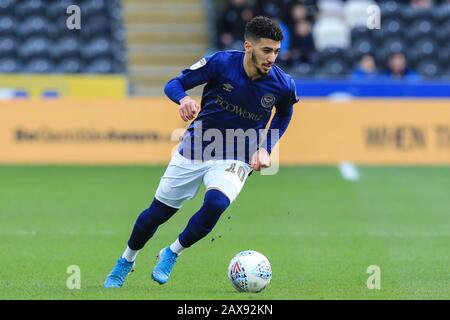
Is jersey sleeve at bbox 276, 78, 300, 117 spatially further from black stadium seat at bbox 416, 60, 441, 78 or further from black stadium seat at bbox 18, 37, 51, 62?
black stadium seat at bbox 18, 37, 51, 62

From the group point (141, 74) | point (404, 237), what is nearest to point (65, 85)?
point (141, 74)

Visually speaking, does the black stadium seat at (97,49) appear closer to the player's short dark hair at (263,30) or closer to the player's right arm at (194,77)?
the player's right arm at (194,77)

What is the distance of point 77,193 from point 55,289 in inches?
295

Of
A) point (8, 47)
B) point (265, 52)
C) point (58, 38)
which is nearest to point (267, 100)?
point (265, 52)

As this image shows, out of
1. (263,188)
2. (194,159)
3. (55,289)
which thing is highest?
(194,159)

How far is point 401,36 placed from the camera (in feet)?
77.5

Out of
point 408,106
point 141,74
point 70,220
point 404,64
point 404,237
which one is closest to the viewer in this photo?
point 404,237

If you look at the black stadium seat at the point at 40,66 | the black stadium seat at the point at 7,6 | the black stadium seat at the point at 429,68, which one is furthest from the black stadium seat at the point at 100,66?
the black stadium seat at the point at 429,68

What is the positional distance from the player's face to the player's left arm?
0.41 metres

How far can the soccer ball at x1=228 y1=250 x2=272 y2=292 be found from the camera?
8297 millimetres

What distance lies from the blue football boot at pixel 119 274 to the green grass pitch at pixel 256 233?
99 mm

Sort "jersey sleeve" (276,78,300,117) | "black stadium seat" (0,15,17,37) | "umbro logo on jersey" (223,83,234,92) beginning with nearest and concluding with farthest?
"umbro logo on jersey" (223,83,234,92), "jersey sleeve" (276,78,300,117), "black stadium seat" (0,15,17,37)

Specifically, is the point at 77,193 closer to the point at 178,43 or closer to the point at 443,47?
the point at 178,43

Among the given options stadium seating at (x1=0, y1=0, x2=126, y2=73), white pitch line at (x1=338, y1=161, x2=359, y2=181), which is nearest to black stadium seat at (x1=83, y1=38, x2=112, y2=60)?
stadium seating at (x1=0, y1=0, x2=126, y2=73)
